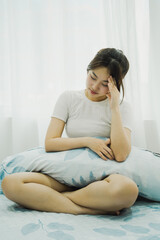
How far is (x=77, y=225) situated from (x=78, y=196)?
18 cm

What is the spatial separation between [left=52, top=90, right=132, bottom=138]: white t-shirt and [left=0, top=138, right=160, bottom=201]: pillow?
7.2 inches

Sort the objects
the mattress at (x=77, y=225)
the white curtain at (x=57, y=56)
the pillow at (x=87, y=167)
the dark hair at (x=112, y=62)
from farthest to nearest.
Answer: the white curtain at (x=57, y=56) < the dark hair at (x=112, y=62) < the pillow at (x=87, y=167) < the mattress at (x=77, y=225)

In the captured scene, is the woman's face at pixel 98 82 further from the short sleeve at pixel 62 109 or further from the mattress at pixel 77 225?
the mattress at pixel 77 225

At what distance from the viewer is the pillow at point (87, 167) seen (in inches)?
42.0

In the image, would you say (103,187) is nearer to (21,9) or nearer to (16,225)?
(16,225)

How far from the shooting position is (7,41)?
1839 millimetres

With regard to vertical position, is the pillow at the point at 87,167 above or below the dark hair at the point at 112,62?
below

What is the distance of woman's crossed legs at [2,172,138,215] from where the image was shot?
0.92 metres

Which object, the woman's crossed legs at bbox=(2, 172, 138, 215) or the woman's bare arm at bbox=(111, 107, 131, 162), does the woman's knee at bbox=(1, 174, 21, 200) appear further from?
the woman's bare arm at bbox=(111, 107, 131, 162)

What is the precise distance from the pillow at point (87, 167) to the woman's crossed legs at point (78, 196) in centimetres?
7

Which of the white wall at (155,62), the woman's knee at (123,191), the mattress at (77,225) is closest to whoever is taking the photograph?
the mattress at (77,225)

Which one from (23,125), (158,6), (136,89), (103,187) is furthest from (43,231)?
(158,6)

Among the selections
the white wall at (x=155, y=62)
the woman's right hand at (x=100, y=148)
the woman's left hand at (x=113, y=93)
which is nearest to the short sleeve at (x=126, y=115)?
the woman's left hand at (x=113, y=93)

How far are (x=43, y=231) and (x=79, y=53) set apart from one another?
150 centimetres
